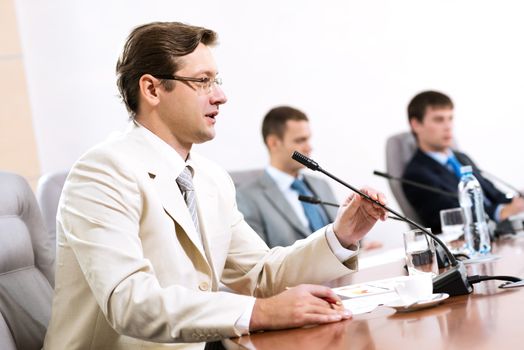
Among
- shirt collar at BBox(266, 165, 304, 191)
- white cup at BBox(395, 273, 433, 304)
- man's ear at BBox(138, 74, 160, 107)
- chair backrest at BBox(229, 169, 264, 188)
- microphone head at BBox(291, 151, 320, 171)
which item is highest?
man's ear at BBox(138, 74, 160, 107)

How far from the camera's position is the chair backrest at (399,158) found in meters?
4.33

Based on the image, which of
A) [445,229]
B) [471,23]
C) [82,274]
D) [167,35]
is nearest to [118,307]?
[82,274]

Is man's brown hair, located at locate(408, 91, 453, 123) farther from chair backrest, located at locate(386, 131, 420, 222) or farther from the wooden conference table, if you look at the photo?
the wooden conference table

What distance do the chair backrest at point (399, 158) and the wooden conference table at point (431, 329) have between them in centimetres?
264

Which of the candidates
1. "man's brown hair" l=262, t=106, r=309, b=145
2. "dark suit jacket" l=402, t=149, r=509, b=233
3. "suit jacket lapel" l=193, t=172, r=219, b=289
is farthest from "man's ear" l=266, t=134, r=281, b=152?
"suit jacket lapel" l=193, t=172, r=219, b=289

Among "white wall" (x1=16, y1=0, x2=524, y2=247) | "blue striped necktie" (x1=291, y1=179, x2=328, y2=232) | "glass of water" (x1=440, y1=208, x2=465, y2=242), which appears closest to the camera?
"glass of water" (x1=440, y1=208, x2=465, y2=242)

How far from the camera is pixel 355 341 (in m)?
1.29

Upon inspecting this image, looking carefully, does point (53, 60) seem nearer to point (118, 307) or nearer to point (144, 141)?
point (144, 141)

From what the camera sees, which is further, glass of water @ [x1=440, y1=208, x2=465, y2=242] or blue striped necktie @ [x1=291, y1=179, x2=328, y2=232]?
blue striped necktie @ [x1=291, y1=179, x2=328, y2=232]

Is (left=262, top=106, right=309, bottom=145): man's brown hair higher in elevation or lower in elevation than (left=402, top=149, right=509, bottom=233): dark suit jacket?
higher

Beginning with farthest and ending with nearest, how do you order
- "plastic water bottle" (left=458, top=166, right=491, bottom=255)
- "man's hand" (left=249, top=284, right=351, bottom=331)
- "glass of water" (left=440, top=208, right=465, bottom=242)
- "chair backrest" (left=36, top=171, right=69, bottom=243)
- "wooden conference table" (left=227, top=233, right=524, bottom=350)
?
"chair backrest" (left=36, top=171, right=69, bottom=243), "glass of water" (left=440, top=208, right=465, bottom=242), "plastic water bottle" (left=458, top=166, right=491, bottom=255), "man's hand" (left=249, top=284, right=351, bottom=331), "wooden conference table" (left=227, top=233, right=524, bottom=350)

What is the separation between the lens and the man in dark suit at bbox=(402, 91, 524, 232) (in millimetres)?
4238

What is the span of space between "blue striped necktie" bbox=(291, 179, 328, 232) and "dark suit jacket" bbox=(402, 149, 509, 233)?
19.4 inches

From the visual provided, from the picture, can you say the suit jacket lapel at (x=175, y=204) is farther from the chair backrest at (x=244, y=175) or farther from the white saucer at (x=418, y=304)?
the chair backrest at (x=244, y=175)
